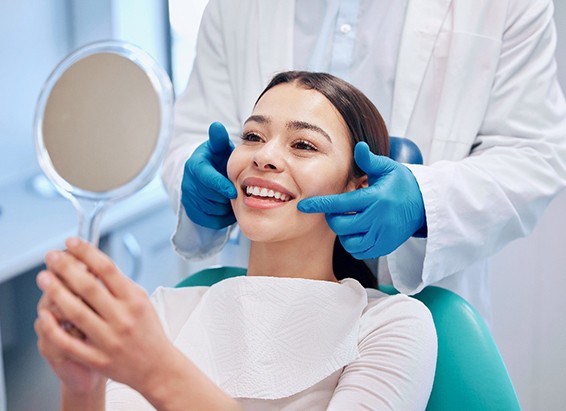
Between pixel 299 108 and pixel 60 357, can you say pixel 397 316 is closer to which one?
pixel 299 108

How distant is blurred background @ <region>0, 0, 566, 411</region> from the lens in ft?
7.33

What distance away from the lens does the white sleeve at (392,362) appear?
127 cm

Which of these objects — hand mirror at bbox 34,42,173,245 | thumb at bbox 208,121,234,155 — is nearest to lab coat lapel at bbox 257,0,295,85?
thumb at bbox 208,121,234,155

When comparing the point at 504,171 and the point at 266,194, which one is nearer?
the point at 266,194

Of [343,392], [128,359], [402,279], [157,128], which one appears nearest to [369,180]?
[402,279]

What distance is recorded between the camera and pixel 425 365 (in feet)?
4.40

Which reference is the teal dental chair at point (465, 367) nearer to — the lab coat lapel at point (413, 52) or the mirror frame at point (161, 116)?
the lab coat lapel at point (413, 52)

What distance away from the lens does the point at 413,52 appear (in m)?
1.76

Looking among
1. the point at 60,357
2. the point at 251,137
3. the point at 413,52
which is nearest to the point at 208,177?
the point at 251,137

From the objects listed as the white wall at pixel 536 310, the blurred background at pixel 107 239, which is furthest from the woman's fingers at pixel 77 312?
the white wall at pixel 536 310

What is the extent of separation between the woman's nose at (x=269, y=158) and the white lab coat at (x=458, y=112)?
25 cm

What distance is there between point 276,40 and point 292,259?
0.54 metres

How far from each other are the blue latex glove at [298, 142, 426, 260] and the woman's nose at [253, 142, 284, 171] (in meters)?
0.09

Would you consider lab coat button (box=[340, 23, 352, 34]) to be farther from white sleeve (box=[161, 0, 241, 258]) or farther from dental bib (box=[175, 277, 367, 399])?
dental bib (box=[175, 277, 367, 399])
